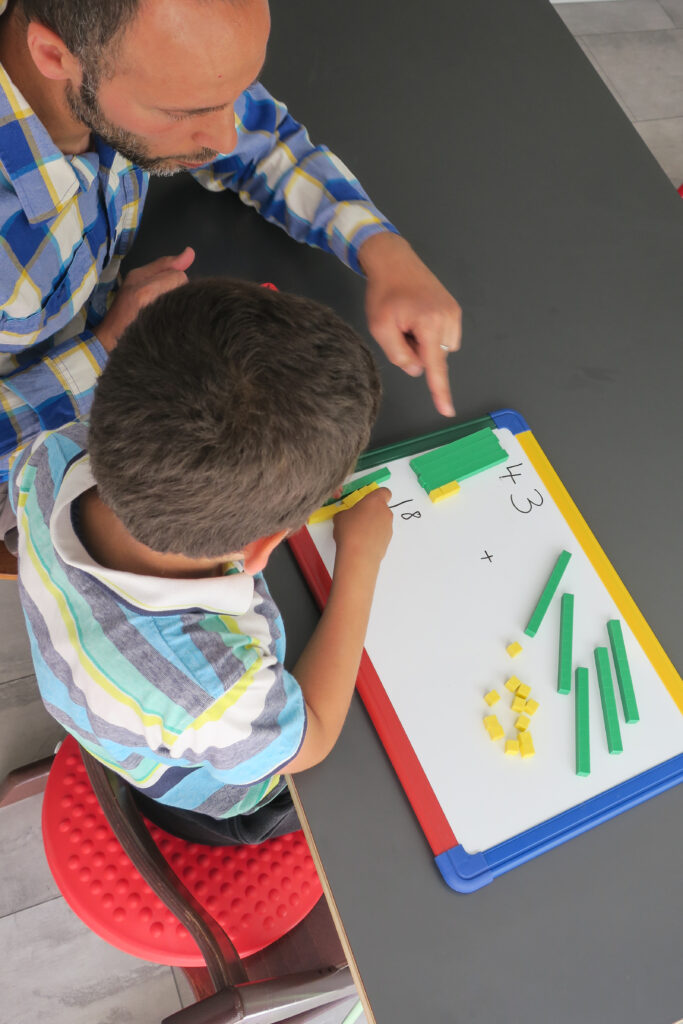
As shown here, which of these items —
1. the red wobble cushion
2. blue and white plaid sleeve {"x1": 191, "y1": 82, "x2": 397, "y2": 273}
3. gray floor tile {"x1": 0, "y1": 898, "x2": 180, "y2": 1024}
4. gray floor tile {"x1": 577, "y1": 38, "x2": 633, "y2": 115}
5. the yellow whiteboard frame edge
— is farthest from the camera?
gray floor tile {"x1": 577, "y1": 38, "x2": 633, "y2": 115}

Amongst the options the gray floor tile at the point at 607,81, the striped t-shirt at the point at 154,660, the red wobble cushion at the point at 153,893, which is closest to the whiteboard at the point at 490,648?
the striped t-shirt at the point at 154,660

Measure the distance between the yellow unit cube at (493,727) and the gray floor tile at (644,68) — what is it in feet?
7.95

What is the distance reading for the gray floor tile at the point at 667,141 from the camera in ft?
7.98

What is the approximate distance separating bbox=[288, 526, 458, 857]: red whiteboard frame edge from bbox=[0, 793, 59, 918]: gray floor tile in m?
0.94

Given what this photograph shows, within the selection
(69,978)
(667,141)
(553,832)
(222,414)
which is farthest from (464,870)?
(667,141)

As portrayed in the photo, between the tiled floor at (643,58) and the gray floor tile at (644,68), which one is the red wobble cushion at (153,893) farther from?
the gray floor tile at (644,68)

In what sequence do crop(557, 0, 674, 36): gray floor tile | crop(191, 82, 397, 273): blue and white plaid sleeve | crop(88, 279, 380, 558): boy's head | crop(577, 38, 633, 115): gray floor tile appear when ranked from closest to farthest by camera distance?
1. crop(88, 279, 380, 558): boy's head
2. crop(191, 82, 397, 273): blue and white plaid sleeve
3. crop(577, 38, 633, 115): gray floor tile
4. crop(557, 0, 674, 36): gray floor tile

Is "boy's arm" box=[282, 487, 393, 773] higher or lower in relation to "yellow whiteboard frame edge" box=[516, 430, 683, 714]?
lower

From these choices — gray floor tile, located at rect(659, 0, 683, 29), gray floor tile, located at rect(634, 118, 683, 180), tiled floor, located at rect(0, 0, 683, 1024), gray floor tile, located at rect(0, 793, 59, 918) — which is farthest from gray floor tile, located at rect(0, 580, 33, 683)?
gray floor tile, located at rect(659, 0, 683, 29)

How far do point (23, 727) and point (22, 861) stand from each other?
9.3 inches

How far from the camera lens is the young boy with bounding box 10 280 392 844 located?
0.59m

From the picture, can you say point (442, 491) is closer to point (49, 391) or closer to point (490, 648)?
point (490, 648)

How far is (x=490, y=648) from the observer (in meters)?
0.79

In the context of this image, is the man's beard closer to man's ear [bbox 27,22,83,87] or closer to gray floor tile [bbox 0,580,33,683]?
man's ear [bbox 27,22,83,87]
